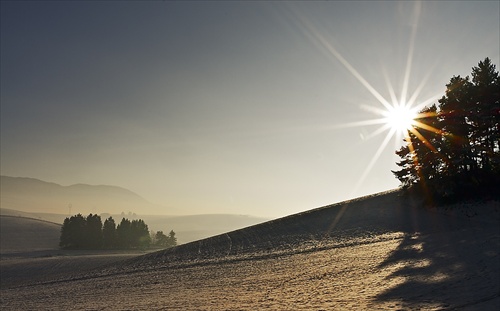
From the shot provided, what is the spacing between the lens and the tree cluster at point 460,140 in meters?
39.2

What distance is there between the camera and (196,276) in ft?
103

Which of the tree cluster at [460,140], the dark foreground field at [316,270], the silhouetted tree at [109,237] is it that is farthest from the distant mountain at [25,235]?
the tree cluster at [460,140]

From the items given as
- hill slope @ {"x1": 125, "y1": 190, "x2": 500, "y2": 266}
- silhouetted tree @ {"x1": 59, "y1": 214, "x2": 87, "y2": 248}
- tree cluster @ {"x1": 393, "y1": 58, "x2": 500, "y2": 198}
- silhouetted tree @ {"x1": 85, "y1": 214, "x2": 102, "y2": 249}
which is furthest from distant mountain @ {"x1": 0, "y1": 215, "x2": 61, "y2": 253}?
tree cluster @ {"x1": 393, "y1": 58, "x2": 500, "y2": 198}

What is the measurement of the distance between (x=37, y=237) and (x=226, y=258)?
350 feet

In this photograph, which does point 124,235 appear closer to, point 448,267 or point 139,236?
point 139,236

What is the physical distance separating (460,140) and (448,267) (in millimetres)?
25433

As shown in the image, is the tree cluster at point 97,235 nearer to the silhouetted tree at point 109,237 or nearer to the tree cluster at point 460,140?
the silhouetted tree at point 109,237

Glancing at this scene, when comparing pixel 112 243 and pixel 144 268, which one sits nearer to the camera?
pixel 144 268

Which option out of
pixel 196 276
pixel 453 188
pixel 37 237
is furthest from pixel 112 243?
pixel 453 188

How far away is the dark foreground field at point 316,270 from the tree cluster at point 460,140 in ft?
11.6

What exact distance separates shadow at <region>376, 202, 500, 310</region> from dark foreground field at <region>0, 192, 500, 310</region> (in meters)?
0.06

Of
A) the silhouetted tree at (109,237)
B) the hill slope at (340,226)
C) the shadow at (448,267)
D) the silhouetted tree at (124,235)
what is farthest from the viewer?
the silhouetted tree at (124,235)

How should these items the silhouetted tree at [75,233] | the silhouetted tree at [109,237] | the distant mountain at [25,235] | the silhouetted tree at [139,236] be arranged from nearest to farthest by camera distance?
the silhouetted tree at [75,233] < the silhouetted tree at [109,237] < the silhouetted tree at [139,236] < the distant mountain at [25,235]

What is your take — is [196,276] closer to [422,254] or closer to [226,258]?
[226,258]
